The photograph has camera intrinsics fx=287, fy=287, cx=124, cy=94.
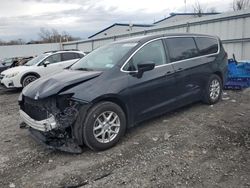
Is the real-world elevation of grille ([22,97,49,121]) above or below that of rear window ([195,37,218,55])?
below

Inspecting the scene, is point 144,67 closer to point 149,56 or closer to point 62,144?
point 149,56

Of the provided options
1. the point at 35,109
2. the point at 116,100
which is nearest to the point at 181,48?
the point at 116,100

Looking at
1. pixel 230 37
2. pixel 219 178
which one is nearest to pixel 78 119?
pixel 219 178

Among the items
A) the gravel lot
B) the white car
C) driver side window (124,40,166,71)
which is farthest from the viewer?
the white car

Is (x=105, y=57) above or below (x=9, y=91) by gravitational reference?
above

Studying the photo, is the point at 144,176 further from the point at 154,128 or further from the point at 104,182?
the point at 154,128

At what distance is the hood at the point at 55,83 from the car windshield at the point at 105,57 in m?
0.39

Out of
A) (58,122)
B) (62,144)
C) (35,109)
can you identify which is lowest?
(62,144)

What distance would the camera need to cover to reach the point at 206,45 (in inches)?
269

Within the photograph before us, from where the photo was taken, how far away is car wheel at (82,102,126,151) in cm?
438

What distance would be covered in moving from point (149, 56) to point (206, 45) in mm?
2070

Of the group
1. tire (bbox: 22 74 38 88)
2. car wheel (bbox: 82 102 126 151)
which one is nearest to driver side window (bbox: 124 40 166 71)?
car wheel (bbox: 82 102 126 151)

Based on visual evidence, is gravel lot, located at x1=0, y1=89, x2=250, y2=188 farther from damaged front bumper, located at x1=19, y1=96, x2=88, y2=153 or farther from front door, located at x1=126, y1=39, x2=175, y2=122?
front door, located at x1=126, y1=39, x2=175, y2=122

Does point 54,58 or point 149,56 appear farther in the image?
point 54,58
